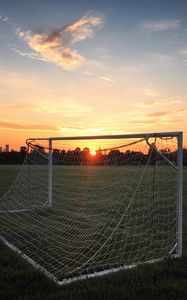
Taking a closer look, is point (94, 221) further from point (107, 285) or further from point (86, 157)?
point (86, 157)

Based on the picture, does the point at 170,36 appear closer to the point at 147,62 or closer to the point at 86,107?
the point at 147,62

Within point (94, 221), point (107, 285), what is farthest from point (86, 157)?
point (107, 285)

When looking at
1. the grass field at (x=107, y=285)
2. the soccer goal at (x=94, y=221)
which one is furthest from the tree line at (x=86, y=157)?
the grass field at (x=107, y=285)

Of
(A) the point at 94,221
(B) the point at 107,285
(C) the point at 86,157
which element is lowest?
(A) the point at 94,221

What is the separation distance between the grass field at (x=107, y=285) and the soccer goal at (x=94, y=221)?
0.63ft

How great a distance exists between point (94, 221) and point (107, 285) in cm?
410

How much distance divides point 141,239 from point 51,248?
159cm

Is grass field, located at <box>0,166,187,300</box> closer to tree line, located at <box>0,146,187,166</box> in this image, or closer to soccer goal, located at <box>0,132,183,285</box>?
soccer goal, located at <box>0,132,183,285</box>

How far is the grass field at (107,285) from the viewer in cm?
406

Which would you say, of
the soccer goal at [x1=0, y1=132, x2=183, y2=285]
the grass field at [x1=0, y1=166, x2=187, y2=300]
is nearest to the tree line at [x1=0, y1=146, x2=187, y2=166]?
the soccer goal at [x1=0, y1=132, x2=183, y2=285]

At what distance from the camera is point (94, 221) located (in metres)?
8.45

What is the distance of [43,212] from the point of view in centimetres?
962

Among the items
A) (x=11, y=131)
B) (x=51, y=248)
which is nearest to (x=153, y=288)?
(x=51, y=248)

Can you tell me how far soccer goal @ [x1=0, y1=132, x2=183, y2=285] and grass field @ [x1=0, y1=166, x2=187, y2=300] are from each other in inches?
7.5
